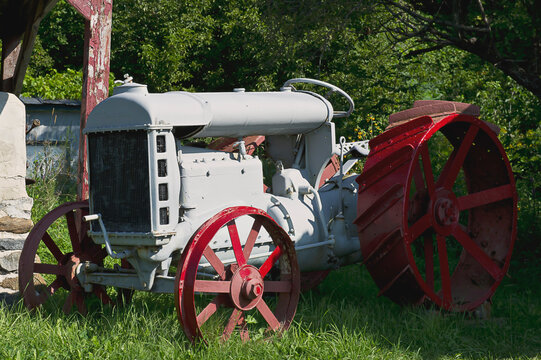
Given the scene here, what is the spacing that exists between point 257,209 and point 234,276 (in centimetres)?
38

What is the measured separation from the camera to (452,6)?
5.57 metres

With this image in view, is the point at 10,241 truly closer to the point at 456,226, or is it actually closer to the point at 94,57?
the point at 94,57

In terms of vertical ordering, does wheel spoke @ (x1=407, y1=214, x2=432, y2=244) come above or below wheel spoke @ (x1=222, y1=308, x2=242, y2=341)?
above

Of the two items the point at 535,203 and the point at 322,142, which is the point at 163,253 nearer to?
the point at 322,142

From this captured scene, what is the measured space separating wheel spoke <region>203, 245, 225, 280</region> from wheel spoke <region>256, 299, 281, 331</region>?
28 centimetres

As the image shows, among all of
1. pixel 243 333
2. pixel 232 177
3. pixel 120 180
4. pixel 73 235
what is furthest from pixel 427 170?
pixel 73 235

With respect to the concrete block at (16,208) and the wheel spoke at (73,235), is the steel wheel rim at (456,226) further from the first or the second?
the concrete block at (16,208)

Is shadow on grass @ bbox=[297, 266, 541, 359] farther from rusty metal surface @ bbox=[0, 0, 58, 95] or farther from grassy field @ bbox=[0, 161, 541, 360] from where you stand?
rusty metal surface @ bbox=[0, 0, 58, 95]

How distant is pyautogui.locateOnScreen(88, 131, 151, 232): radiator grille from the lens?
3848mm

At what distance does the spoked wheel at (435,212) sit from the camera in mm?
4457

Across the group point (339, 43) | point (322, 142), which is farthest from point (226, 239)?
point (339, 43)

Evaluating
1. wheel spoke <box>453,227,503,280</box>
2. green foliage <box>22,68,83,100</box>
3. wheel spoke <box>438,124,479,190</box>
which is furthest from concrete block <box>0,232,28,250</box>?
green foliage <box>22,68,83,100</box>

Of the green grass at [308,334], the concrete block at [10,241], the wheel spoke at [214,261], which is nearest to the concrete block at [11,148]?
the concrete block at [10,241]

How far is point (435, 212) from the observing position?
15.6 feet
